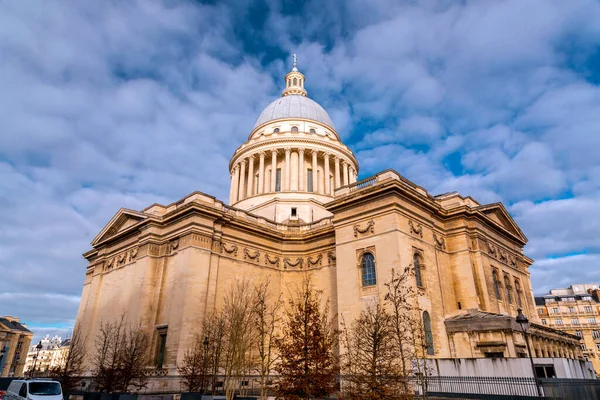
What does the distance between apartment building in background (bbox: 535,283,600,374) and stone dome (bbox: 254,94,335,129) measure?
53.6 m

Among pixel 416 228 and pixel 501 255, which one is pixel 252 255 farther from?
pixel 501 255

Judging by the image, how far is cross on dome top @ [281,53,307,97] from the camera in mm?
55688

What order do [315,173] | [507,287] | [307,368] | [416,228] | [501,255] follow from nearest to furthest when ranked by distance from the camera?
1. [307,368]
2. [416,228]
3. [507,287]
4. [501,255]
5. [315,173]

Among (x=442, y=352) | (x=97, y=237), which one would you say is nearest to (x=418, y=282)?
(x=442, y=352)

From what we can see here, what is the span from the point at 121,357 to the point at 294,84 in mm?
43305

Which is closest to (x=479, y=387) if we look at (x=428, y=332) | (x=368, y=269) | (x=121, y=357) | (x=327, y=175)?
(x=428, y=332)

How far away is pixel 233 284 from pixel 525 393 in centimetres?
1886

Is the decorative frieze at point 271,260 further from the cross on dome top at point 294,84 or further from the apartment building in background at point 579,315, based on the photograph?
the apartment building in background at point 579,315

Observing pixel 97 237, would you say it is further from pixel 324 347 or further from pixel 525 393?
pixel 525 393

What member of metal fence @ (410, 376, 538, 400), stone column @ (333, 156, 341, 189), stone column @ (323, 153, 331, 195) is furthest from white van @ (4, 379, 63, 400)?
stone column @ (333, 156, 341, 189)

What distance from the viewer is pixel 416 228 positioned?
26.4 meters

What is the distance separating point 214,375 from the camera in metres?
21.7

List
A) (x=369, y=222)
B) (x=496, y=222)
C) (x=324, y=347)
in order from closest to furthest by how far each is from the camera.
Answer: (x=324, y=347), (x=369, y=222), (x=496, y=222)

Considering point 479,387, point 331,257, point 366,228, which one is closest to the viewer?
point 479,387
